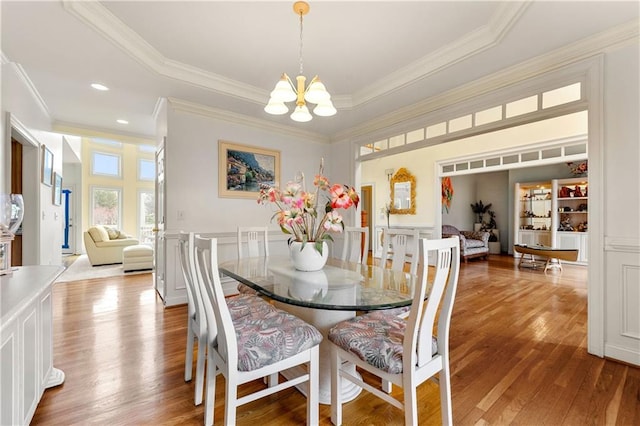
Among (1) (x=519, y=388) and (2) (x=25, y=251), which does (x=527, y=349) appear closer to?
(1) (x=519, y=388)

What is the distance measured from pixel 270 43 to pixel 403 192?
16.5 feet

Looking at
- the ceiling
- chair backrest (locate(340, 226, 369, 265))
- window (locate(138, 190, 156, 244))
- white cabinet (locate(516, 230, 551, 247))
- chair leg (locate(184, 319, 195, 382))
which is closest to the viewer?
chair leg (locate(184, 319, 195, 382))

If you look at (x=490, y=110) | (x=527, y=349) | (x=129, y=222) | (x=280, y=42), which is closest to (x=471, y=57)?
(x=490, y=110)

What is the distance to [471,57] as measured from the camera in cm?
245

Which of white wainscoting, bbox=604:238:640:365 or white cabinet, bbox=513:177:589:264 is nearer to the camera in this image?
white wainscoting, bbox=604:238:640:365

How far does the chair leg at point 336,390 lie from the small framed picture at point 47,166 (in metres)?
4.49

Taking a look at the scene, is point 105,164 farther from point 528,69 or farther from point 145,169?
point 528,69

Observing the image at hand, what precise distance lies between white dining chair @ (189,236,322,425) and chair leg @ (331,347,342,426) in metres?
0.10

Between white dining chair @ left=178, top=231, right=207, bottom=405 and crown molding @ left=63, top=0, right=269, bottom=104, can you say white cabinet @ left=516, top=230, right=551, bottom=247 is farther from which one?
white dining chair @ left=178, top=231, right=207, bottom=405

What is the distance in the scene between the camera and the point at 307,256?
2.03m

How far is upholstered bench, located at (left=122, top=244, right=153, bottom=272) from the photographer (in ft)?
17.2

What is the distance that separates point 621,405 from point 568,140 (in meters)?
4.33

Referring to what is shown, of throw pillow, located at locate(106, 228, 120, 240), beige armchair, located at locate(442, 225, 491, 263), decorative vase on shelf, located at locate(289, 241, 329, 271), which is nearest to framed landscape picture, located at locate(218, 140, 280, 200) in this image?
decorative vase on shelf, located at locate(289, 241, 329, 271)

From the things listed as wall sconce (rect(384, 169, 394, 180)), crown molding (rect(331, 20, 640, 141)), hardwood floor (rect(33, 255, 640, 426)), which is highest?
crown molding (rect(331, 20, 640, 141))
